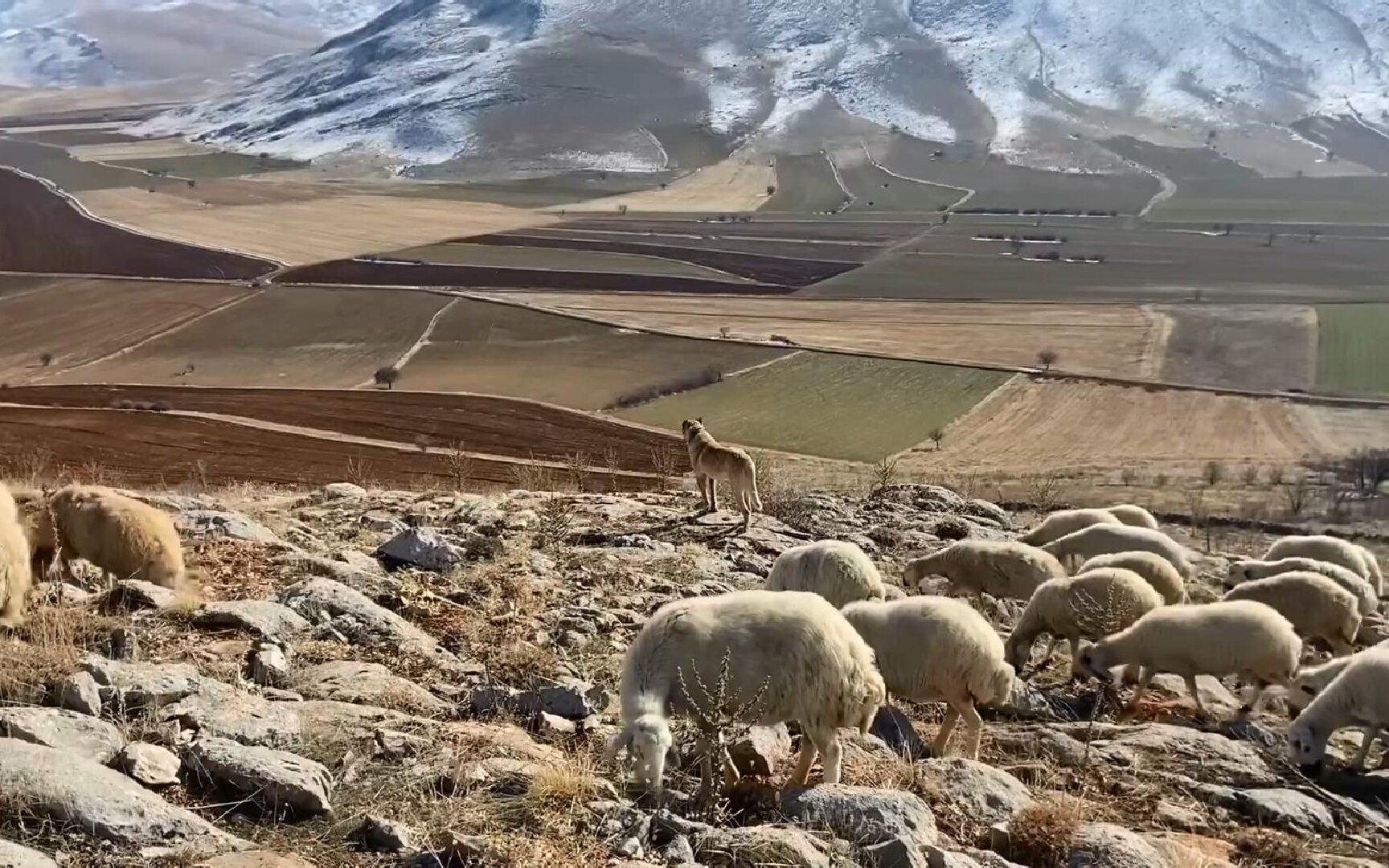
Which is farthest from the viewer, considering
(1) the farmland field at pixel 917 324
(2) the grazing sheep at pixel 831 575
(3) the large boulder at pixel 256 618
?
(1) the farmland field at pixel 917 324

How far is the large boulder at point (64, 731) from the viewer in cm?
480

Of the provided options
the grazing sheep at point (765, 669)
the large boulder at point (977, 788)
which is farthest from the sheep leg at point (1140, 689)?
the grazing sheep at point (765, 669)

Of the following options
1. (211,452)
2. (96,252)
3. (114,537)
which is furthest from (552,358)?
(114,537)

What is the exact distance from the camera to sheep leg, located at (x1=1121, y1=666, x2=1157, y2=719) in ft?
30.1

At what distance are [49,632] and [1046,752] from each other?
20.7ft

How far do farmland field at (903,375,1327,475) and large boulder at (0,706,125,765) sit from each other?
32.9 meters

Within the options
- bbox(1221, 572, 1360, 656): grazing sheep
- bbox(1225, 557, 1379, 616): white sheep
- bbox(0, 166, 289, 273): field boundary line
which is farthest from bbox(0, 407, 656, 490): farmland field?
bbox(0, 166, 289, 273): field boundary line

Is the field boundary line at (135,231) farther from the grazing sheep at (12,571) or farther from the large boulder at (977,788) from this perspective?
the large boulder at (977,788)

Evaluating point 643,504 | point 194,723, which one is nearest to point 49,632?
point 194,723

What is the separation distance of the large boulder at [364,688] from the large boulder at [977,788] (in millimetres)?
2877

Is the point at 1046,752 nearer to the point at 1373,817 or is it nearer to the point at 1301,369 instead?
the point at 1373,817

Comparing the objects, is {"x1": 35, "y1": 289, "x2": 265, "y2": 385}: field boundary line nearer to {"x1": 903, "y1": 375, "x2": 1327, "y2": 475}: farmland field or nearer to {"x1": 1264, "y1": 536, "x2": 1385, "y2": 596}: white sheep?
{"x1": 903, "y1": 375, "x2": 1327, "y2": 475}: farmland field

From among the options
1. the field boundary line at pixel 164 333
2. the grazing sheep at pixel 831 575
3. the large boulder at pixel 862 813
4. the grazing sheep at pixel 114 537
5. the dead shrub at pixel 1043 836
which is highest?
the grazing sheep at pixel 114 537

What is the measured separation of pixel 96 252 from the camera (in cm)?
8625
